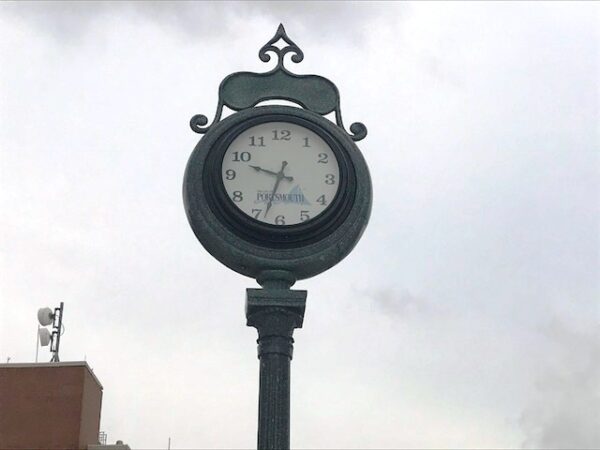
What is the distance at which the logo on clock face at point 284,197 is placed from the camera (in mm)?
9320

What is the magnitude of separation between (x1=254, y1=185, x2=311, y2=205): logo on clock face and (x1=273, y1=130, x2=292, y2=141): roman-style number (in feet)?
1.52

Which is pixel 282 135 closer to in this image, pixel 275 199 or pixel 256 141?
pixel 256 141

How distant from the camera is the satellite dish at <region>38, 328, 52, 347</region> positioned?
22125mm

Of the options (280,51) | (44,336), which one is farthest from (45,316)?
(280,51)

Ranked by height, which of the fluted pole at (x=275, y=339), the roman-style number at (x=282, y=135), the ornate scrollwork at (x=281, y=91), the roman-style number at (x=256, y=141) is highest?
the ornate scrollwork at (x=281, y=91)

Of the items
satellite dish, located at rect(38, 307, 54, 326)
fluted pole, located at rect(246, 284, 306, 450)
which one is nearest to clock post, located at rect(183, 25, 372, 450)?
fluted pole, located at rect(246, 284, 306, 450)

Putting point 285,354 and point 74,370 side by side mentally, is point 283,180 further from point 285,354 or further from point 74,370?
point 74,370

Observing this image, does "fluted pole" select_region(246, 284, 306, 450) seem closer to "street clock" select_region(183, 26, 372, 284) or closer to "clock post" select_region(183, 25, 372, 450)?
"clock post" select_region(183, 25, 372, 450)

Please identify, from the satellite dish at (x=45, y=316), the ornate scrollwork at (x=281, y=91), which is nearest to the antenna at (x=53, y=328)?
the satellite dish at (x=45, y=316)

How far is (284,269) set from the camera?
9.11 meters

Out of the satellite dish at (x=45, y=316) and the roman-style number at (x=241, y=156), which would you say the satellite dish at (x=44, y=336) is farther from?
the roman-style number at (x=241, y=156)

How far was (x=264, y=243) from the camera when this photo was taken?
362 inches

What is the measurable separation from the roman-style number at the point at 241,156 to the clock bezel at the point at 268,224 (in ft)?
0.29

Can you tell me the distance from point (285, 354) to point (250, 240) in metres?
0.95
